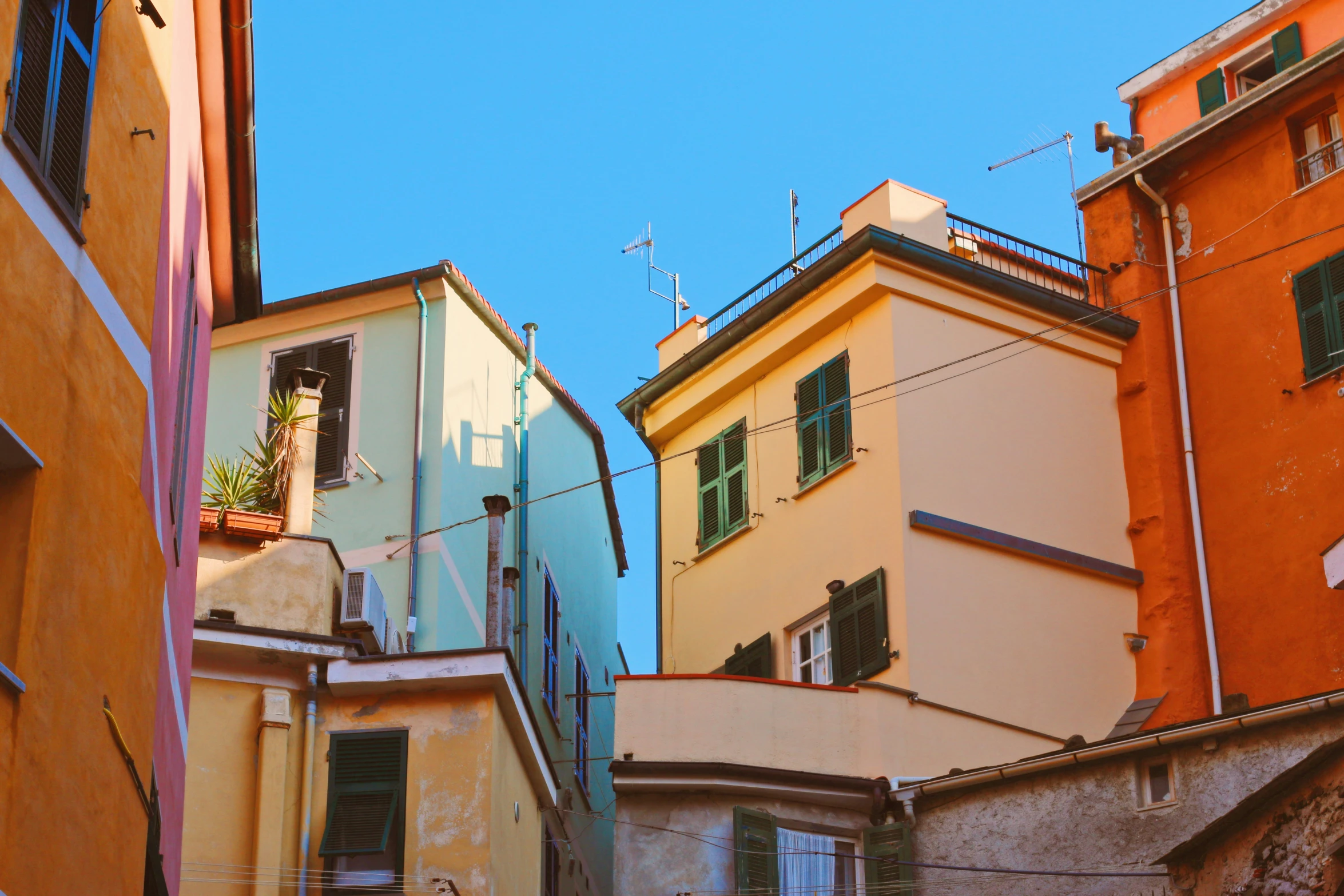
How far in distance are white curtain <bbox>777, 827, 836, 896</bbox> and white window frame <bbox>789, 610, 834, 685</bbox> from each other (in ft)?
7.40

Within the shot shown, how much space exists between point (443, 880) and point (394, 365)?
24.6 ft

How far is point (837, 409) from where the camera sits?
18.8 metres

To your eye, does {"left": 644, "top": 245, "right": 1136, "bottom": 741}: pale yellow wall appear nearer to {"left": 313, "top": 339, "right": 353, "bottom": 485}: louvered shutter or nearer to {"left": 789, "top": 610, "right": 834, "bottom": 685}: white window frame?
{"left": 789, "top": 610, "right": 834, "bottom": 685}: white window frame

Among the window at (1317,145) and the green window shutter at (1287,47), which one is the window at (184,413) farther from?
the green window shutter at (1287,47)

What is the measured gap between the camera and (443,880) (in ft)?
43.3

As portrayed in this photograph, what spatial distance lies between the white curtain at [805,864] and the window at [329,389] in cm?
626

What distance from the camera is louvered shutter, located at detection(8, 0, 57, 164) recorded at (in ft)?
22.4

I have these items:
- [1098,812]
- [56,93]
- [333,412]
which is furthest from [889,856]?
[56,93]

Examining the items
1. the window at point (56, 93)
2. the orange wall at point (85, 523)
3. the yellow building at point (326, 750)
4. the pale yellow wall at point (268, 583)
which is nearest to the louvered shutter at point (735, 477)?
the yellow building at point (326, 750)

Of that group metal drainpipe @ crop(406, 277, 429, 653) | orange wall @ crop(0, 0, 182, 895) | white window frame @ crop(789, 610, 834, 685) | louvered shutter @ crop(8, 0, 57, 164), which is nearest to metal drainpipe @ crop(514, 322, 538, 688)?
metal drainpipe @ crop(406, 277, 429, 653)

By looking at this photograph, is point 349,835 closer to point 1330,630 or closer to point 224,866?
point 224,866

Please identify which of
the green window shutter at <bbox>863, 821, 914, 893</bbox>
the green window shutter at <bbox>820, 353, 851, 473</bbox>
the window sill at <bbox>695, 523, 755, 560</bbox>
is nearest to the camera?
the green window shutter at <bbox>863, 821, 914, 893</bbox>

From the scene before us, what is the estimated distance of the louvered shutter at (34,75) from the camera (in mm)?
6824

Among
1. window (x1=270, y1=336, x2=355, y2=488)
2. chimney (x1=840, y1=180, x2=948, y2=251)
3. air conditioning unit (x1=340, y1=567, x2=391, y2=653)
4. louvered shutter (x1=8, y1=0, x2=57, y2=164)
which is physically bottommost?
air conditioning unit (x1=340, y1=567, x2=391, y2=653)
